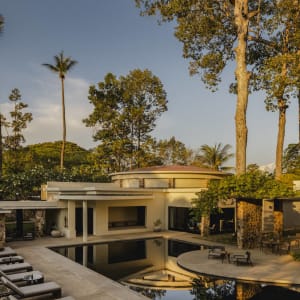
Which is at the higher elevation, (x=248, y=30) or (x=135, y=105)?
(x=248, y=30)

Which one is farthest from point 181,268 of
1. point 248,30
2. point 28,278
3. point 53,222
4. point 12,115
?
point 12,115

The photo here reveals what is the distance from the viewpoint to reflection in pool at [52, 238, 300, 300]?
38.3 ft

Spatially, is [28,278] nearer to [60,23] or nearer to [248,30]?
[60,23]

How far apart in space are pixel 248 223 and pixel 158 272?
24.5ft

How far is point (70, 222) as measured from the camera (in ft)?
78.1

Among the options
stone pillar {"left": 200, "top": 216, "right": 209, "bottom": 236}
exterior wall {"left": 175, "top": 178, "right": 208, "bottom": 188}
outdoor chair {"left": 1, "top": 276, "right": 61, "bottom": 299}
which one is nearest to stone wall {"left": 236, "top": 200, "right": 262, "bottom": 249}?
stone pillar {"left": 200, "top": 216, "right": 209, "bottom": 236}

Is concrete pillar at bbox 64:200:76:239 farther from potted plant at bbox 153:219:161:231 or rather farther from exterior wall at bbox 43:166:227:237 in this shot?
potted plant at bbox 153:219:161:231

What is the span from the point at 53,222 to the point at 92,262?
1099cm

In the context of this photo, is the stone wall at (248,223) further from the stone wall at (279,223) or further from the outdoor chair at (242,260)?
the outdoor chair at (242,260)

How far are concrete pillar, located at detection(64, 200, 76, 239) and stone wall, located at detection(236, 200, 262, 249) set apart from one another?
11.5 meters

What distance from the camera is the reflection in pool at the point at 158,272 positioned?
1168 centimetres

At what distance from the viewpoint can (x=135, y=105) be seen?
152 ft

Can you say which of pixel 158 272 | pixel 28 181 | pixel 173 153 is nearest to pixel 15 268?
pixel 158 272

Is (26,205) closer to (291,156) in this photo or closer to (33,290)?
(33,290)
